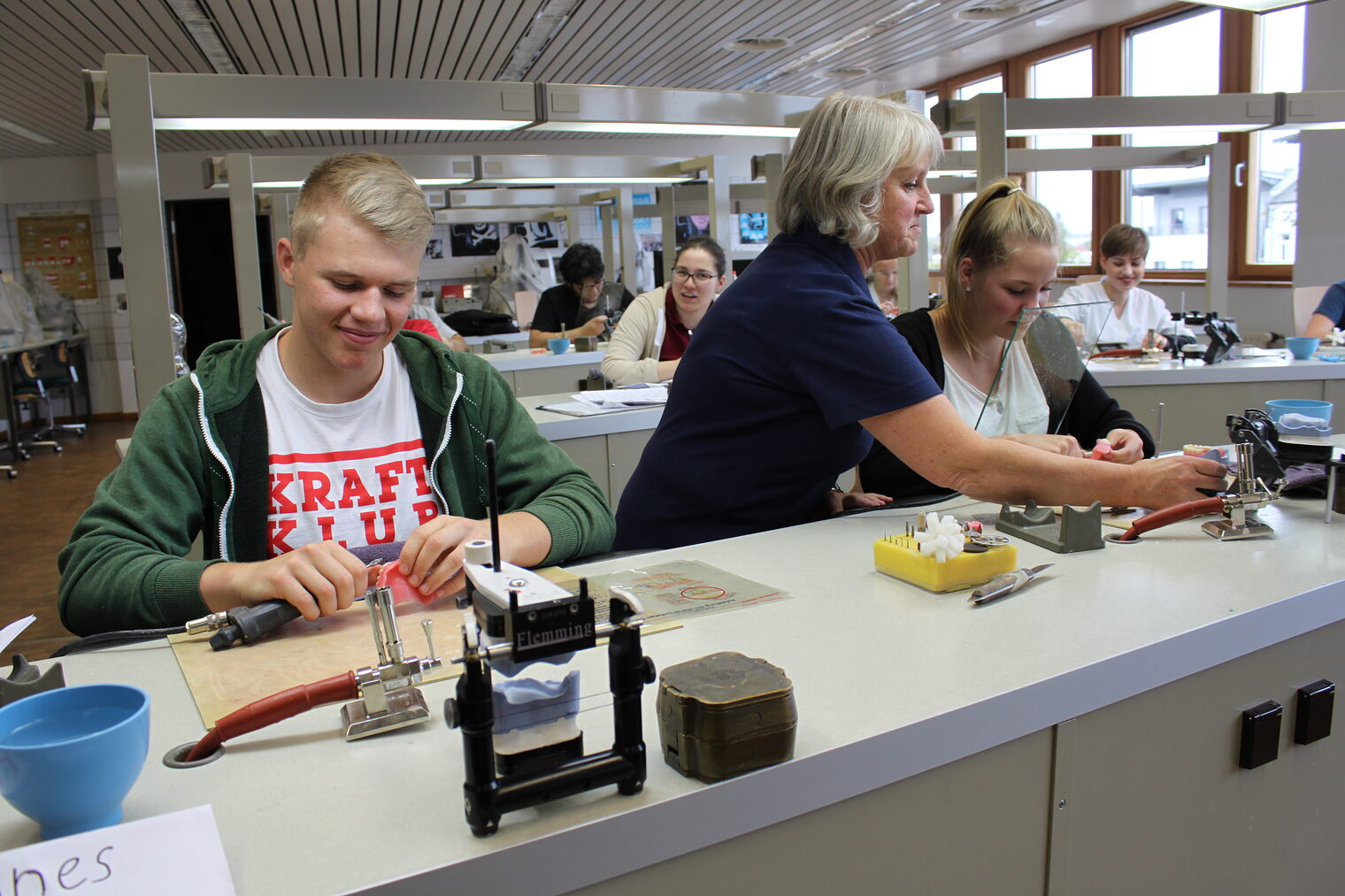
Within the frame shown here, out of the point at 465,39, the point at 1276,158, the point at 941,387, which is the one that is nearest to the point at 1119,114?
the point at 941,387

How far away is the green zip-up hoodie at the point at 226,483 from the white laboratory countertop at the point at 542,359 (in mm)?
3595

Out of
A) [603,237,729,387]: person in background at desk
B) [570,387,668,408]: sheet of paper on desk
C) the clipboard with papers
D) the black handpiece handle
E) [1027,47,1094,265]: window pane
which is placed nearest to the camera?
the black handpiece handle

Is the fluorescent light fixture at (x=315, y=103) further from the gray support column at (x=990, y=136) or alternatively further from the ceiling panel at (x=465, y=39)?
the ceiling panel at (x=465, y=39)

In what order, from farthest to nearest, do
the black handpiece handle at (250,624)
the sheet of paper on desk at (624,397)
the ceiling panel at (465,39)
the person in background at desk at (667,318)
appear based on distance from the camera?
1. the ceiling panel at (465,39)
2. the person in background at desk at (667,318)
3. the sheet of paper on desk at (624,397)
4. the black handpiece handle at (250,624)

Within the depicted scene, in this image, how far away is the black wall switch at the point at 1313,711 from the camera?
3.83ft

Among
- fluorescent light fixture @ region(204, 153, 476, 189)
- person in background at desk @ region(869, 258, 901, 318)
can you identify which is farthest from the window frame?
fluorescent light fixture @ region(204, 153, 476, 189)

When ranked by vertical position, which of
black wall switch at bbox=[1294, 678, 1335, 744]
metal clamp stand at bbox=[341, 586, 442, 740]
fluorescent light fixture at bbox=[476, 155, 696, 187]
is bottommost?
black wall switch at bbox=[1294, 678, 1335, 744]

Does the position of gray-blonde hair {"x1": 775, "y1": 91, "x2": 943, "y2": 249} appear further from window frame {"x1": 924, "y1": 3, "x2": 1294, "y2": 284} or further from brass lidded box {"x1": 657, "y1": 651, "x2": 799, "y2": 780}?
window frame {"x1": 924, "y1": 3, "x2": 1294, "y2": 284}

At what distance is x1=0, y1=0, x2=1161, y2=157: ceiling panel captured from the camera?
6.03m

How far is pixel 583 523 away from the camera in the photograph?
1.42m

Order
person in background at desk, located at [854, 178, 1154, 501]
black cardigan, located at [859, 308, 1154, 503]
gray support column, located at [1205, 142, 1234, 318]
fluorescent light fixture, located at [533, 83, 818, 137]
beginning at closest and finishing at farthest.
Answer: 1. black cardigan, located at [859, 308, 1154, 503]
2. person in background at desk, located at [854, 178, 1154, 501]
3. fluorescent light fixture, located at [533, 83, 818, 137]
4. gray support column, located at [1205, 142, 1234, 318]

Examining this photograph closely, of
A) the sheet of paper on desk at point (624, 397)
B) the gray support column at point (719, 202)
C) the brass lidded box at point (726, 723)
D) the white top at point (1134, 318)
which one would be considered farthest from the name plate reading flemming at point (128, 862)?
the white top at point (1134, 318)

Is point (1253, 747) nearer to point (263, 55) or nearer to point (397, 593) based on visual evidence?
point (397, 593)

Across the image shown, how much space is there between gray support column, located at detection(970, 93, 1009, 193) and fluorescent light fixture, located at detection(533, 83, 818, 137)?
47cm
